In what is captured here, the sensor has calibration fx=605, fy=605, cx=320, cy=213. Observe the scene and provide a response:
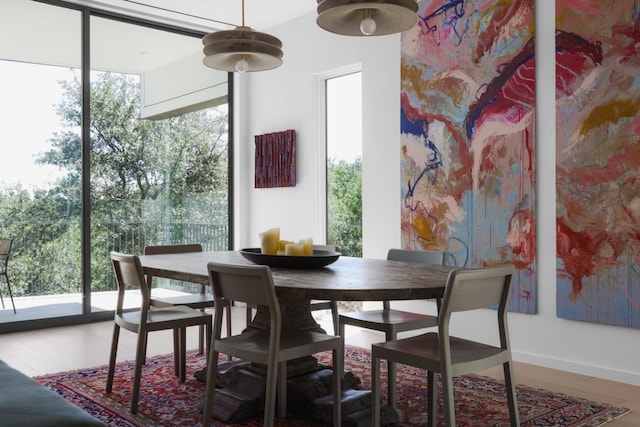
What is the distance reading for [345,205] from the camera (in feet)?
17.9

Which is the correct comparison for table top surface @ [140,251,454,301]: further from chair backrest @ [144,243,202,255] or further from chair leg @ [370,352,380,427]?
chair backrest @ [144,243,202,255]

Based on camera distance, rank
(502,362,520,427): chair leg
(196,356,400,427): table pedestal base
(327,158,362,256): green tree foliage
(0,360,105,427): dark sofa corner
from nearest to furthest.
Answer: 1. (0,360,105,427): dark sofa corner
2. (502,362,520,427): chair leg
3. (196,356,400,427): table pedestal base
4. (327,158,362,256): green tree foliage

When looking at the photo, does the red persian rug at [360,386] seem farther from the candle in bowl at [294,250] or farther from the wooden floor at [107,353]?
the candle in bowl at [294,250]

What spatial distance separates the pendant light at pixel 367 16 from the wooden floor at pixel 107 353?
205cm

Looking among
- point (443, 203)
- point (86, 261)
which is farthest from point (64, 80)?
point (443, 203)

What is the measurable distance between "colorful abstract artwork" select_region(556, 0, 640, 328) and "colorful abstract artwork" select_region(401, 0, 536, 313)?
22cm

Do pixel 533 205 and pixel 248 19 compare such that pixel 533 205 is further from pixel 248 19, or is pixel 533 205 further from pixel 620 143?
pixel 248 19

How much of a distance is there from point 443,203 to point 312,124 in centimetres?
174

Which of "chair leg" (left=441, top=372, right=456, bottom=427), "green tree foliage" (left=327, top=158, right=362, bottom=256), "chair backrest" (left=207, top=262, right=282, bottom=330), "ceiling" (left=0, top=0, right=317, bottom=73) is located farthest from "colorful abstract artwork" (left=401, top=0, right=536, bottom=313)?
"chair backrest" (left=207, top=262, right=282, bottom=330)

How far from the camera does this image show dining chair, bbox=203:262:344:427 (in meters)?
2.22

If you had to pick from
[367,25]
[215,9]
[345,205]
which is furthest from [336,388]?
[215,9]

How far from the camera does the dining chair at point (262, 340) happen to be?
2.22 metres

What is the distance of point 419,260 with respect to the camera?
3.39 m

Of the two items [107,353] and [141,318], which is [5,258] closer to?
[107,353]
